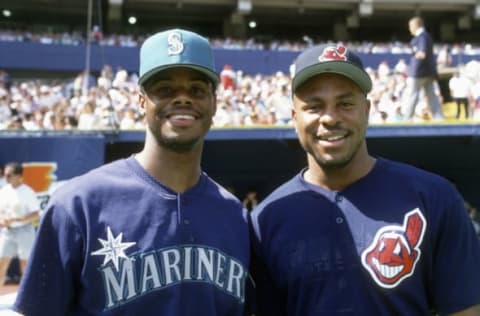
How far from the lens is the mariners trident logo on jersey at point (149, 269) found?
5.83 feet

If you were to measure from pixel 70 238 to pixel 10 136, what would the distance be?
5923 mm

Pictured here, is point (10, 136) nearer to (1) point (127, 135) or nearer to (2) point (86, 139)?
(2) point (86, 139)

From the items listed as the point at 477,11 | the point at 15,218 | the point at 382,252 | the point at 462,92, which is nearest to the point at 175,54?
the point at 382,252

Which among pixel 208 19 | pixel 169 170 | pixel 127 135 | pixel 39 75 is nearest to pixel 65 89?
pixel 127 135

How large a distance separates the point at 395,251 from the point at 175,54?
954mm

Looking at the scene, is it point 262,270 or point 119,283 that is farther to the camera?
point 262,270

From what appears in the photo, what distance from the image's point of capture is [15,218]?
22.0 feet

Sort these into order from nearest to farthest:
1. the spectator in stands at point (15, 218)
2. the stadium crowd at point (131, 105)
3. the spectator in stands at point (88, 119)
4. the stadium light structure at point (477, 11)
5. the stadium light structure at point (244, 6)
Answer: the spectator in stands at point (15, 218) → the spectator in stands at point (88, 119) → the stadium crowd at point (131, 105) → the stadium light structure at point (244, 6) → the stadium light structure at point (477, 11)

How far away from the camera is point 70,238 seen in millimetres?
1764

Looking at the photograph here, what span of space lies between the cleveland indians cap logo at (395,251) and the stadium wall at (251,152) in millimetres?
5993

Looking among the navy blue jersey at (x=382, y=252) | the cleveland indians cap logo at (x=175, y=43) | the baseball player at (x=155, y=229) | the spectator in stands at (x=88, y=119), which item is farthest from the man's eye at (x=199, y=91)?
the spectator in stands at (x=88, y=119)

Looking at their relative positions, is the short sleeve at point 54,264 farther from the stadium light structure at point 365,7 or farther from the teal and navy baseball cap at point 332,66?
the stadium light structure at point 365,7

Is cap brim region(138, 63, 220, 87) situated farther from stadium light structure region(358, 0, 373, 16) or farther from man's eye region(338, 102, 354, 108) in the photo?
stadium light structure region(358, 0, 373, 16)

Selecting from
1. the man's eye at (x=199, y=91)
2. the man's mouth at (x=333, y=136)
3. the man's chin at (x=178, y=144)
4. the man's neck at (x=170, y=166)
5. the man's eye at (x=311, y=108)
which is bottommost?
the man's neck at (x=170, y=166)
